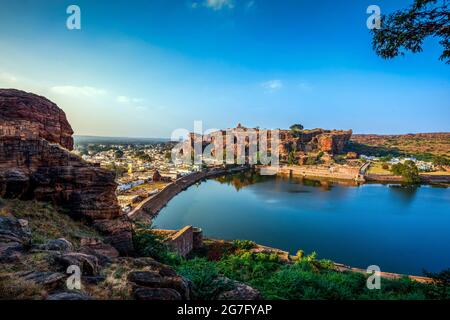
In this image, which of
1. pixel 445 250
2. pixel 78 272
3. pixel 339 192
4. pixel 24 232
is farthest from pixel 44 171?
pixel 339 192

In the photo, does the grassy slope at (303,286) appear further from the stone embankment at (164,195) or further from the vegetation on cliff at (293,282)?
the stone embankment at (164,195)

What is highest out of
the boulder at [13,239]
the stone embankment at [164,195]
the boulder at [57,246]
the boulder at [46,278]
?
the boulder at [13,239]

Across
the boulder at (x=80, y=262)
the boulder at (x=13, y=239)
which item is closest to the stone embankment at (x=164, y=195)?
the boulder at (x=13, y=239)

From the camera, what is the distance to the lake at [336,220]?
15.0 meters

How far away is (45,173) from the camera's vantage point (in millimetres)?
6344

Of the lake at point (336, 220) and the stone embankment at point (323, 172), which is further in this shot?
the stone embankment at point (323, 172)

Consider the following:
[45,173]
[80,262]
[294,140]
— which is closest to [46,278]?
[80,262]

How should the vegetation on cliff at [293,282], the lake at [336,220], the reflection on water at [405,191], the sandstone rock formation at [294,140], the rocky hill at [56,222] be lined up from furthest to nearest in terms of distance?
the sandstone rock formation at [294,140] → the reflection on water at [405,191] → the lake at [336,220] → the vegetation on cliff at [293,282] → the rocky hill at [56,222]

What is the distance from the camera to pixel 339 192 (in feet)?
109

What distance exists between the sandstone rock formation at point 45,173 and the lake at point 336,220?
1145 cm

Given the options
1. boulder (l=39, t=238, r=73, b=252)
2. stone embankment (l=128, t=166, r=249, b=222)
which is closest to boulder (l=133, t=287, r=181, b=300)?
boulder (l=39, t=238, r=73, b=252)

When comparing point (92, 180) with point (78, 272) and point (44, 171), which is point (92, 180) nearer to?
point (44, 171)

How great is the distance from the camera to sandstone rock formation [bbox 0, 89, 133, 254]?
235 inches
